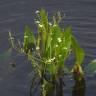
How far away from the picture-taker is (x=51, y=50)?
13.2ft

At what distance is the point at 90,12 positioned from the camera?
606 centimetres

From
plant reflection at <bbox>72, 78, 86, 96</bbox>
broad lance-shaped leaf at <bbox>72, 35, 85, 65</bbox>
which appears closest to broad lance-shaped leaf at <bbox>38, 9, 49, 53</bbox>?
broad lance-shaped leaf at <bbox>72, 35, 85, 65</bbox>

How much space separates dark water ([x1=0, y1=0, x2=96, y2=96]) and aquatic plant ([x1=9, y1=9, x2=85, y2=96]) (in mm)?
323

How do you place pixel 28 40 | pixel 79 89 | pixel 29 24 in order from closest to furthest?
pixel 28 40 → pixel 79 89 → pixel 29 24

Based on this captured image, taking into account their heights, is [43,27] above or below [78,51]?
above

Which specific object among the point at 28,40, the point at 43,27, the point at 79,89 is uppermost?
the point at 43,27

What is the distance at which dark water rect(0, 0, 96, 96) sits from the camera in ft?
15.3

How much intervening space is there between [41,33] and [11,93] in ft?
2.82

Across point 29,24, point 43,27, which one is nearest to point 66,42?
point 43,27

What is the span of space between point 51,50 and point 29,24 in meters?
1.85

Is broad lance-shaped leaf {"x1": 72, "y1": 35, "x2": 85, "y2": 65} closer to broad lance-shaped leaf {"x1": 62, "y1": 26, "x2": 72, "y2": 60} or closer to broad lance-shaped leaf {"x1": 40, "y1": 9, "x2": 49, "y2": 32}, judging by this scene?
broad lance-shaped leaf {"x1": 62, "y1": 26, "x2": 72, "y2": 60}

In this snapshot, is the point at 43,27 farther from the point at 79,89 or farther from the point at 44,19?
the point at 79,89

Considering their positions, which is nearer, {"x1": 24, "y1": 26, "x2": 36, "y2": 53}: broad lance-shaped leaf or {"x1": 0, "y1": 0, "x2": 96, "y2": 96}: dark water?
{"x1": 24, "y1": 26, "x2": 36, "y2": 53}: broad lance-shaped leaf

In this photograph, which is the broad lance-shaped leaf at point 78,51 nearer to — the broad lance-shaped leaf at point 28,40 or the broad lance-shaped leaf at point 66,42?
the broad lance-shaped leaf at point 66,42
